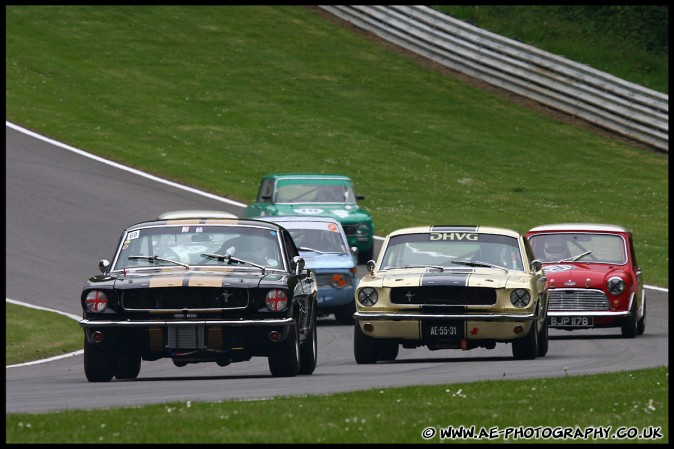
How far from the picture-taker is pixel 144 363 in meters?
17.4

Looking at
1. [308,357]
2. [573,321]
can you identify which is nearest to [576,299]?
[573,321]

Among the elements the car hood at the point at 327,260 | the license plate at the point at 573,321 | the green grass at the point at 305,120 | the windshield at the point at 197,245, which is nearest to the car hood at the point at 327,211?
the green grass at the point at 305,120

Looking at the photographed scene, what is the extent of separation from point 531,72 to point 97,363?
3198cm

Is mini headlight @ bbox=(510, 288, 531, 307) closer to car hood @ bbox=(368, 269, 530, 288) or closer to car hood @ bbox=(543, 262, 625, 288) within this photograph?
car hood @ bbox=(368, 269, 530, 288)

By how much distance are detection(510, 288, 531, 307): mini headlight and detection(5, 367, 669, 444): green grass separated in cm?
343

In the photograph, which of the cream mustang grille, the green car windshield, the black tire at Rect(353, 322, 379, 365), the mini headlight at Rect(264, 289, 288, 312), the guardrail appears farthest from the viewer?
the guardrail

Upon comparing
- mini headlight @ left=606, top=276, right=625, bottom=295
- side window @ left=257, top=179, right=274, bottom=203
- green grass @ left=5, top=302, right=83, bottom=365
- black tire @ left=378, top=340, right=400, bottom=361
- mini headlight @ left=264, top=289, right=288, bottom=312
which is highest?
mini headlight @ left=264, top=289, right=288, bottom=312

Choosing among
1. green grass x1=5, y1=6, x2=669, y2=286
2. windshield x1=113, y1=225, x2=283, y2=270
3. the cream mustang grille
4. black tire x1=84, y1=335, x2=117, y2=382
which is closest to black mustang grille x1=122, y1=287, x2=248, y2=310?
black tire x1=84, y1=335, x2=117, y2=382

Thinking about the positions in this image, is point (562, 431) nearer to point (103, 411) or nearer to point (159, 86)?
point (103, 411)

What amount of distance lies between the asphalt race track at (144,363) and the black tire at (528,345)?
180mm

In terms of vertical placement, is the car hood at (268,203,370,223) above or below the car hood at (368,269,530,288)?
below

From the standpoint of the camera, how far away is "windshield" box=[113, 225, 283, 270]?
15250mm

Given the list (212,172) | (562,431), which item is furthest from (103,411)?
(212,172)

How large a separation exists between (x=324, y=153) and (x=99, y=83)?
8614mm
